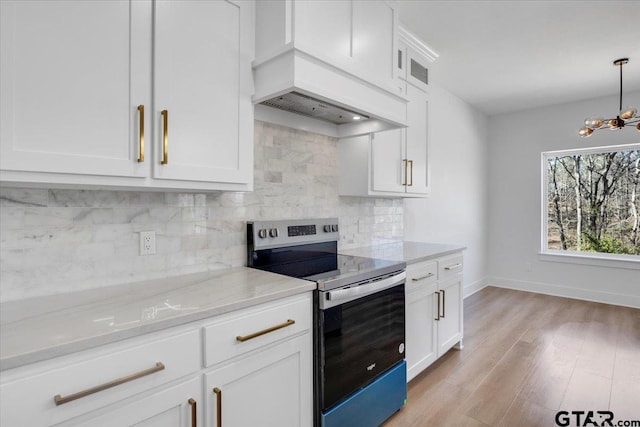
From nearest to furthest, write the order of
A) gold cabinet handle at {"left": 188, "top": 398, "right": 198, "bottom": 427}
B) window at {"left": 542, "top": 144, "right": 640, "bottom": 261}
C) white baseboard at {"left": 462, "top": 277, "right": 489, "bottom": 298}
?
1. gold cabinet handle at {"left": 188, "top": 398, "right": 198, "bottom": 427}
2. window at {"left": 542, "top": 144, "right": 640, "bottom": 261}
3. white baseboard at {"left": 462, "top": 277, "right": 489, "bottom": 298}

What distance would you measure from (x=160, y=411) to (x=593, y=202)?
5601 mm

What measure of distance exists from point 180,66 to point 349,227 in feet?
5.74

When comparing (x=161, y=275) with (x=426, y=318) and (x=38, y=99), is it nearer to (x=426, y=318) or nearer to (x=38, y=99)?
(x=38, y=99)

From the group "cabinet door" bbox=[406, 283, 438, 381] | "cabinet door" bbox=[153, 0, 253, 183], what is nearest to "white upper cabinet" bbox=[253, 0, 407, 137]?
"cabinet door" bbox=[153, 0, 253, 183]

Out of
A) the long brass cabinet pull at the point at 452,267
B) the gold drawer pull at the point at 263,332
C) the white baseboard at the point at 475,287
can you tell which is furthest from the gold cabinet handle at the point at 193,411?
the white baseboard at the point at 475,287

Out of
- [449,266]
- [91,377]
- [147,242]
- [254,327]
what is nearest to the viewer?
[91,377]

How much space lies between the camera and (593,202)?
4.70 m

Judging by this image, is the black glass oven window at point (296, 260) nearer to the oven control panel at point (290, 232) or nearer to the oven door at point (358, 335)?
the oven control panel at point (290, 232)

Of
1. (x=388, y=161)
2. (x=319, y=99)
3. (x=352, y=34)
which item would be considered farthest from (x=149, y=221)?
(x=388, y=161)

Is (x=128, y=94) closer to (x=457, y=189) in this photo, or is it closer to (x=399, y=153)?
(x=399, y=153)

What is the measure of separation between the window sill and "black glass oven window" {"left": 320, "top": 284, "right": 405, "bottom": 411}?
3863 millimetres

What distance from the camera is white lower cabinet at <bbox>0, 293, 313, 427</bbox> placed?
2.96 feet

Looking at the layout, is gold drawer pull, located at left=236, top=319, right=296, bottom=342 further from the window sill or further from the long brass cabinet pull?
the window sill

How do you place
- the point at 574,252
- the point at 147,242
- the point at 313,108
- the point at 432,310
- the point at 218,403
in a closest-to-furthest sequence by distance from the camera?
the point at 218,403 < the point at 147,242 < the point at 313,108 < the point at 432,310 < the point at 574,252
